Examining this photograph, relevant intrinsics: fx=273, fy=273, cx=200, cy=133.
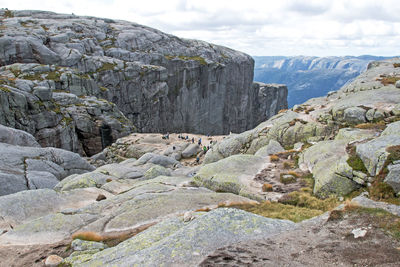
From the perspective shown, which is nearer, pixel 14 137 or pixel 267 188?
pixel 267 188

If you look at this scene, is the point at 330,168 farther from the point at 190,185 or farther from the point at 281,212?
the point at 190,185

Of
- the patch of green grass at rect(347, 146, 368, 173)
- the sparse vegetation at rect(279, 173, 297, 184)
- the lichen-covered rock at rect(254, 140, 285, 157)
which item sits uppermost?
the patch of green grass at rect(347, 146, 368, 173)

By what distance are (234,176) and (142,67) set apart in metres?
89.7

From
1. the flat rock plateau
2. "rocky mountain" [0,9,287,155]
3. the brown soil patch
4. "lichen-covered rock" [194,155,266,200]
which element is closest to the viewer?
the brown soil patch

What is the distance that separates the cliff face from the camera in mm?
92125

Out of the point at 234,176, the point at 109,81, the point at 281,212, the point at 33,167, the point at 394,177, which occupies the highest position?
the point at 394,177

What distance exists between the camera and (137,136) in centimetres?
7156

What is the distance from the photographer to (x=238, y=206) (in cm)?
1909

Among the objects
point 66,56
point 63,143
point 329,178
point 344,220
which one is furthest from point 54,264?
point 66,56

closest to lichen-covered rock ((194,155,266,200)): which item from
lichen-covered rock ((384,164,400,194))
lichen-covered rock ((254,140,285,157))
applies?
lichen-covered rock ((254,140,285,157))

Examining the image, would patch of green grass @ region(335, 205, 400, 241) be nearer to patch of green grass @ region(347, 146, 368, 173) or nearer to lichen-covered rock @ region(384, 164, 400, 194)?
lichen-covered rock @ region(384, 164, 400, 194)

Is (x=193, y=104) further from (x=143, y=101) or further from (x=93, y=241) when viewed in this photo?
(x=93, y=241)

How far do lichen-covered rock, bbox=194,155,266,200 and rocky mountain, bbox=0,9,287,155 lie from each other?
44.5 m

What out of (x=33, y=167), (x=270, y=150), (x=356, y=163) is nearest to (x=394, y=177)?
(x=356, y=163)
